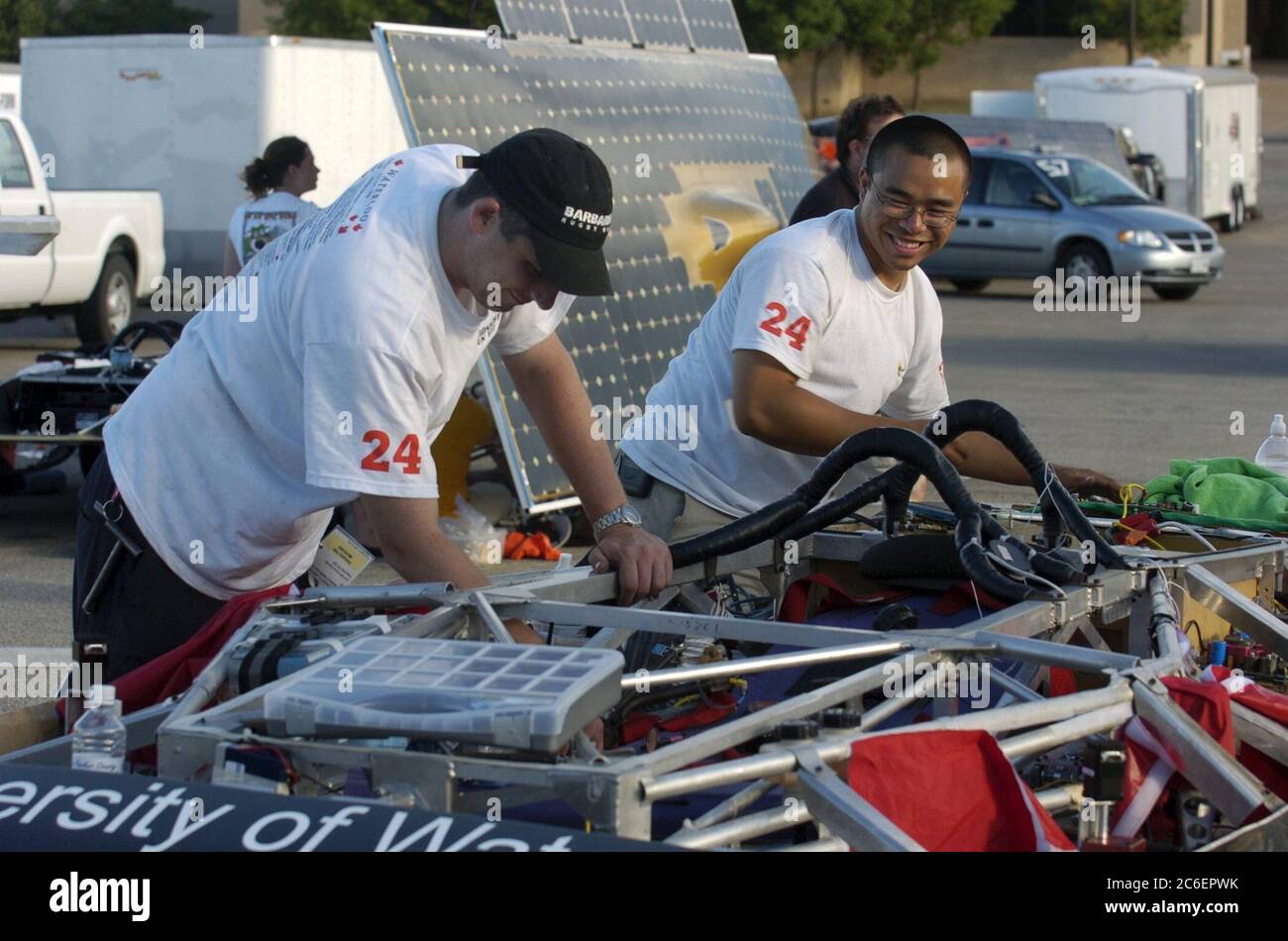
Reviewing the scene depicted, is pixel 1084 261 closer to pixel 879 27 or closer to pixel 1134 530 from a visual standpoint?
pixel 1134 530

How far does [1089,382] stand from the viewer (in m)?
15.1

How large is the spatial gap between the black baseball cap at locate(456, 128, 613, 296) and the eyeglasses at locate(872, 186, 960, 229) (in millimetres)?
1316

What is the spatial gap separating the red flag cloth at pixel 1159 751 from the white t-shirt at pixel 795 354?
1601 millimetres

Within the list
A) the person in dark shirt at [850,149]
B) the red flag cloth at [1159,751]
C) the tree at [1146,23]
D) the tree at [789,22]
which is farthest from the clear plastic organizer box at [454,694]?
the tree at [1146,23]

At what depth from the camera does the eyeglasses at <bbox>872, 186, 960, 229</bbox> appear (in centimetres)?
441

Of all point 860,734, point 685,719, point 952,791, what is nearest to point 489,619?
point 685,719

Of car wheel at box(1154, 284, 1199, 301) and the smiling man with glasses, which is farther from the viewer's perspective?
car wheel at box(1154, 284, 1199, 301)

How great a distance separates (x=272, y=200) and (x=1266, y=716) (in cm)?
746

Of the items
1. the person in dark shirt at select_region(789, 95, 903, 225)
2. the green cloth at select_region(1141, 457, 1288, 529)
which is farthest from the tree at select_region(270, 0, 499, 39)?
the green cloth at select_region(1141, 457, 1288, 529)

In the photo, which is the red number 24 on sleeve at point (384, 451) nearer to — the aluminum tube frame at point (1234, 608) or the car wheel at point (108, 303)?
the aluminum tube frame at point (1234, 608)

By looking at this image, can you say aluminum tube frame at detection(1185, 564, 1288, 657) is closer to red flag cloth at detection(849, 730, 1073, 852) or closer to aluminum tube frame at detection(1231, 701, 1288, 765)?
aluminum tube frame at detection(1231, 701, 1288, 765)

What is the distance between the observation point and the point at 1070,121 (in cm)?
2653

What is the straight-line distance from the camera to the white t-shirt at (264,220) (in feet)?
31.9

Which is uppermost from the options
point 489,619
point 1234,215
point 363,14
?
point 363,14
